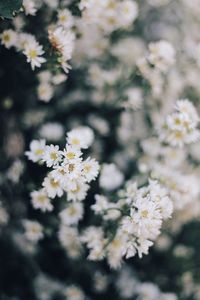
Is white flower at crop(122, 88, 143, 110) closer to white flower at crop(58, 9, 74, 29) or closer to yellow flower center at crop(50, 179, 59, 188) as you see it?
white flower at crop(58, 9, 74, 29)

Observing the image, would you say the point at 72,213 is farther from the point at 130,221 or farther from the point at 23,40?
the point at 23,40

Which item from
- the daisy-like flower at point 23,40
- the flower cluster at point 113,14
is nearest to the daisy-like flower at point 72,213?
the daisy-like flower at point 23,40

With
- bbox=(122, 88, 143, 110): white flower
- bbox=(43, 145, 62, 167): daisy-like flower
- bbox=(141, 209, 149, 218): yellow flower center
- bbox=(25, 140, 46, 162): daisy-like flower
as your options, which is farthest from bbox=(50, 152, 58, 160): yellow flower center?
bbox=(122, 88, 143, 110): white flower

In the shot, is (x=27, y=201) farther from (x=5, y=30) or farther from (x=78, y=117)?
(x=5, y=30)

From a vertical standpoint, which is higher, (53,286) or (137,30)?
(137,30)

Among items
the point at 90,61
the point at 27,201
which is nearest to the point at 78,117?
the point at 90,61

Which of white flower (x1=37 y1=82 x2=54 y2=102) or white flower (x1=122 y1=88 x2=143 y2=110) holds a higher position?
white flower (x1=122 y1=88 x2=143 y2=110)
